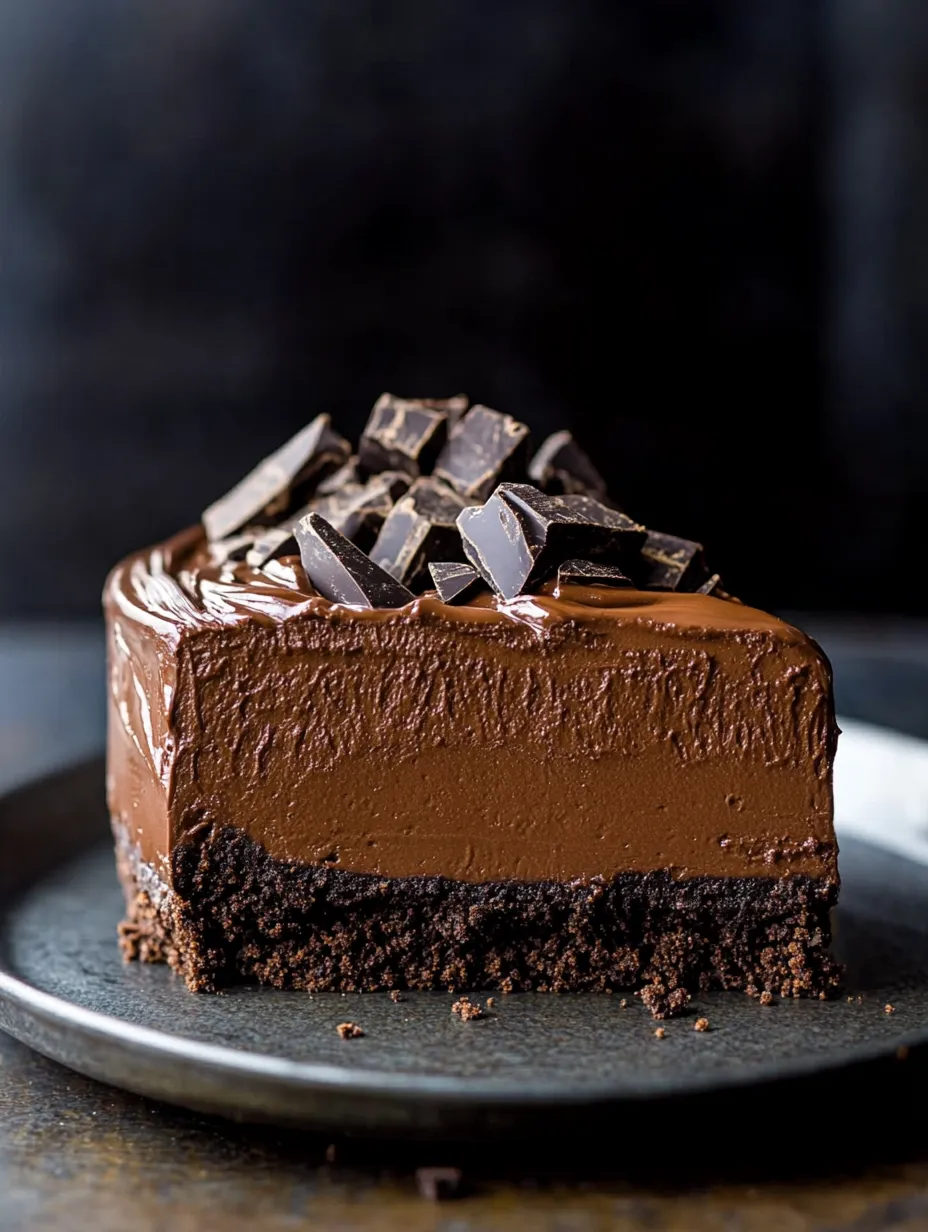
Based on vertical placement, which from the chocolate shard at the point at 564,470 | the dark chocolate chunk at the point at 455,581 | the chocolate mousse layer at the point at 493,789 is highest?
the chocolate shard at the point at 564,470

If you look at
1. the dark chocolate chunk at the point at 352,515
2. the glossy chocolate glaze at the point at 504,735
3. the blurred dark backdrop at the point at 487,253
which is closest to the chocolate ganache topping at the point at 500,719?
the glossy chocolate glaze at the point at 504,735

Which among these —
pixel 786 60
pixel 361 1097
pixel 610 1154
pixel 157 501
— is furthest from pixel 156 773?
pixel 786 60

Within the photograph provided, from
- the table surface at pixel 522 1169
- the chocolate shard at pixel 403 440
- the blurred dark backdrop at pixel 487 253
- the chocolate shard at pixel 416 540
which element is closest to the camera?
the table surface at pixel 522 1169

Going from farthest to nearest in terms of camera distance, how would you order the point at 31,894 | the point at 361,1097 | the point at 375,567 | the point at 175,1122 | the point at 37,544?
the point at 37,544 → the point at 31,894 → the point at 375,567 → the point at 175,1122 → the point at 361,1097

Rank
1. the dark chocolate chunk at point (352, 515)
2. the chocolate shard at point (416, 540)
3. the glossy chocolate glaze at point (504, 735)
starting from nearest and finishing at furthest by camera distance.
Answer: the glossy chocolate glaze at point (504, 735) → the chocolate shard at point (416, 540) → the dark chocolate chunk at point (352, 515)

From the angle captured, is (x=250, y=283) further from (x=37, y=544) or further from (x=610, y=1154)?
(x=610, y=1154)

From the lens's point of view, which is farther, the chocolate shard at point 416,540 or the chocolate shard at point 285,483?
the chocolate shard at point 285,483

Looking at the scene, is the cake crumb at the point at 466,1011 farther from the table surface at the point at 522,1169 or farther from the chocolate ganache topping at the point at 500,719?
the table surface at the point at 522,1169
